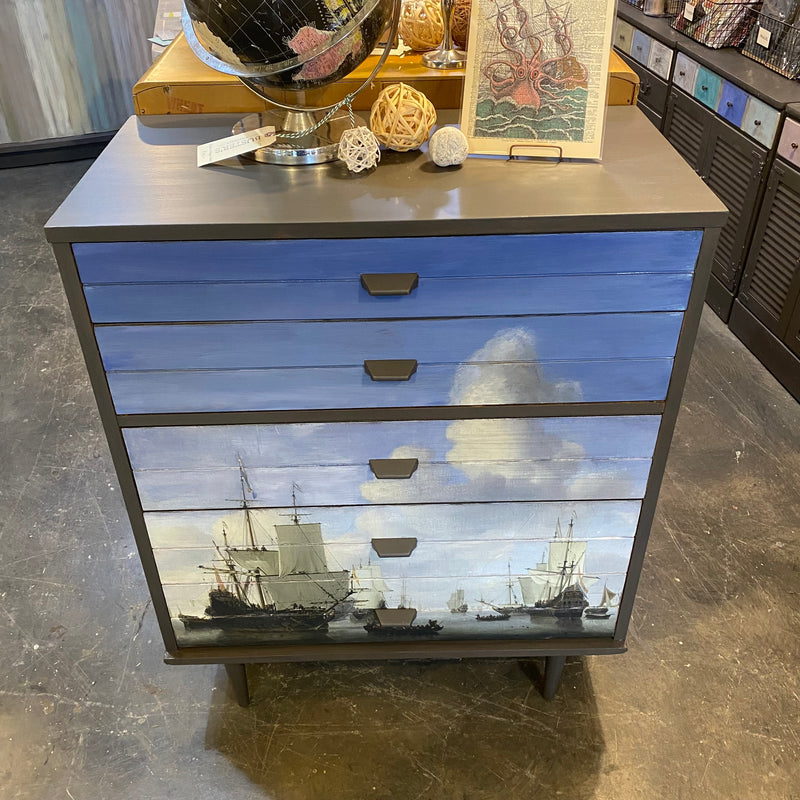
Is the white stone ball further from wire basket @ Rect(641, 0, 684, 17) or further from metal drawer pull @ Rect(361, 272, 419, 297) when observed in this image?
wire basket @ Rect(641, 0, 684, 17)

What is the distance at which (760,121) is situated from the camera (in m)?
2.21

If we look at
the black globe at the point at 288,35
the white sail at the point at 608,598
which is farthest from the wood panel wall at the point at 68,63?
the white sail at the point at 608,598

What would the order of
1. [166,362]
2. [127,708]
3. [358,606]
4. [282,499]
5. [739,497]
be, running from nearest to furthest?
[166,362], [282,499], [358,606], [127,708], [739,497]

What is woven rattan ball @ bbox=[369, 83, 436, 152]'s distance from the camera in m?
1.03

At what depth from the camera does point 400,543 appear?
120 cm

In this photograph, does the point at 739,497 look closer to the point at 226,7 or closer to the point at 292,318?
the point at 292,318

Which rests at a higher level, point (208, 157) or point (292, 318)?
point (208, 157)

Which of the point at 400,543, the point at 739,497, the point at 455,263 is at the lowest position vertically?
the point at 739,497

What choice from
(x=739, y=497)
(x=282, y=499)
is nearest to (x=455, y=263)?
(x=282, y=499)

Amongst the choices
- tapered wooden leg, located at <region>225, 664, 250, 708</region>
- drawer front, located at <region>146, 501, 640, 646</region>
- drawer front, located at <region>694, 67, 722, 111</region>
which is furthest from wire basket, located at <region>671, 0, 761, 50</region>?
tapered wooden leg, located at <region>225, 664, 250, 708</region>

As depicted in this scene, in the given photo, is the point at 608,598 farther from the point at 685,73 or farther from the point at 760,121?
the point at 685,73

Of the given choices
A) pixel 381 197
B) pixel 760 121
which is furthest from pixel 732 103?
pixel 381 197

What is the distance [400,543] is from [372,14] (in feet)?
2.49

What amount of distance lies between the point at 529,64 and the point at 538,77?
2 cm
